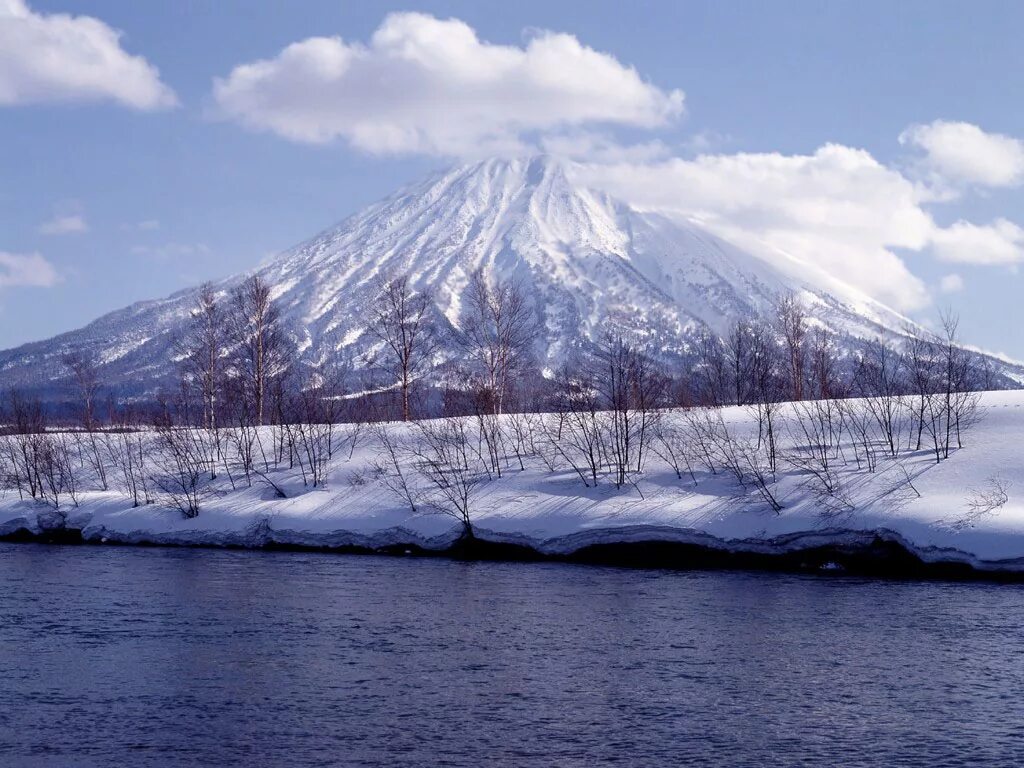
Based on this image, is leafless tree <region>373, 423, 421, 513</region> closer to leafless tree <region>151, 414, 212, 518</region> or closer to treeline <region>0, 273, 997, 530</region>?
treeline <region>0, 273, 997, 530</region>

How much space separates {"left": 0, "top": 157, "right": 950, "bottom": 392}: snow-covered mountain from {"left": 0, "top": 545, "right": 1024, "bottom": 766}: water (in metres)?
112

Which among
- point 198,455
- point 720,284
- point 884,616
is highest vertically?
point 720,284

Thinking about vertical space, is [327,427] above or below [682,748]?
above

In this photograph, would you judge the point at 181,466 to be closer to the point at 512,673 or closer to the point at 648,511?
the point at 648,511

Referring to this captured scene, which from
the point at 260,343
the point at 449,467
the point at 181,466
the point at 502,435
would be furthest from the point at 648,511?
the point at 260,343

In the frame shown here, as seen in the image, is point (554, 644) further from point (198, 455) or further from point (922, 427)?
point (198, 455)

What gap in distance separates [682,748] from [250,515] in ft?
86.3

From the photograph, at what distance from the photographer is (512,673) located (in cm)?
1595

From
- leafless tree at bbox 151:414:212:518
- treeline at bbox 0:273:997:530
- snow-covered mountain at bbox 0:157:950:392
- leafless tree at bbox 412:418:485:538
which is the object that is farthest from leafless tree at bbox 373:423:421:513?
snow-covered mountain at bbox 0:157:950:392

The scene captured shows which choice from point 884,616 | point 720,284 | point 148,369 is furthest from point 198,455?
point 720,284

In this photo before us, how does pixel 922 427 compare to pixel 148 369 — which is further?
pixel 148 369

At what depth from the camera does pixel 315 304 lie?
150000 millimetres

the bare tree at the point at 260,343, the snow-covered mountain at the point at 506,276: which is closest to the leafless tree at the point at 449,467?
the bare tree at the point at 260,343

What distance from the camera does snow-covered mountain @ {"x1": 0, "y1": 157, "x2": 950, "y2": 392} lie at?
147 metres
